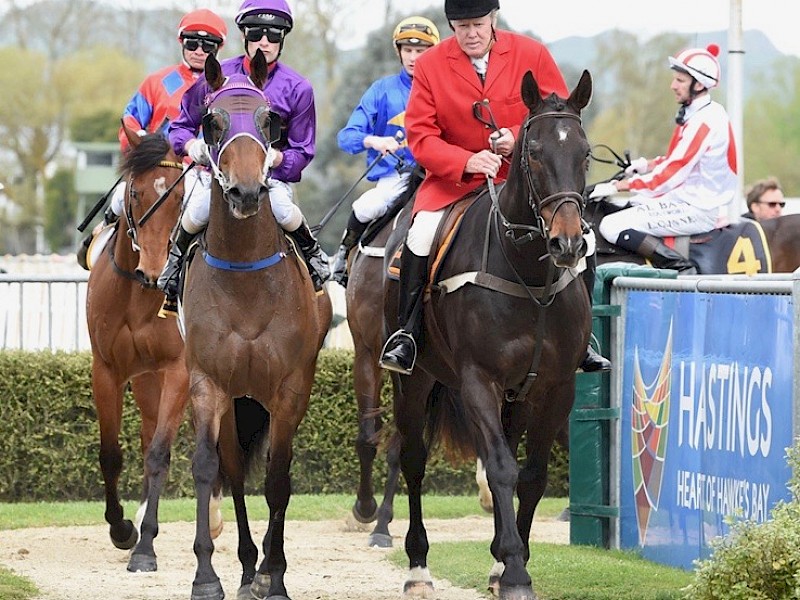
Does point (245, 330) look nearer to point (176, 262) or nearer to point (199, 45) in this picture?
point (176, 262)

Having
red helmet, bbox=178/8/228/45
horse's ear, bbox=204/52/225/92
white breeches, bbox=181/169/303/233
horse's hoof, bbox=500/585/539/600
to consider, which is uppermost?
red helmet, bbox=178/8/228/45

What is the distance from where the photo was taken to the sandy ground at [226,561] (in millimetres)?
7719

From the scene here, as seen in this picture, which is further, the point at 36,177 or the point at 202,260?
the point at 36,177

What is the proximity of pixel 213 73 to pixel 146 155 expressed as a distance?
1844 millimetres

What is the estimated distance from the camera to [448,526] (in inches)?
417

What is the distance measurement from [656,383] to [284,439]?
2.21 m

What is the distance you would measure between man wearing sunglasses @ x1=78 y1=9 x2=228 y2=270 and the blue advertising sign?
3141mm

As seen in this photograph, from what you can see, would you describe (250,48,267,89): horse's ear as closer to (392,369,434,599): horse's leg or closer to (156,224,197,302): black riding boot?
(156,224,197,302): black riding boot

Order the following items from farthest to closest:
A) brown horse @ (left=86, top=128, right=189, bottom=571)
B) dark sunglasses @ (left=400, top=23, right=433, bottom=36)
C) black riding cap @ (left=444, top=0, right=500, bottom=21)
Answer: dark sunglasses @ (left=400, top=23, right=433, bottom=36) → brown horse @ (left=86, top=128, right=189, bottom=571) → black riding cap @ (left=444, top=0, right=500, bottom=21)

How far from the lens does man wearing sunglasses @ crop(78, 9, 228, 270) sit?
31.5 feet

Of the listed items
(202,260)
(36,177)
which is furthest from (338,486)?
(36,177)

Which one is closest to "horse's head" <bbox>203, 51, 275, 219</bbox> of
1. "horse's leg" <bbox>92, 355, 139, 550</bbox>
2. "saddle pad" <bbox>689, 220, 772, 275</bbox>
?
"horse's leg" <bbox>92, 355, 139, 550</bbox>

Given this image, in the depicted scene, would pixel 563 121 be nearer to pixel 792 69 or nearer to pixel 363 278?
pixel 363 278

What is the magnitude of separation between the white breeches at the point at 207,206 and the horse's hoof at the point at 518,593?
7.42 feet
